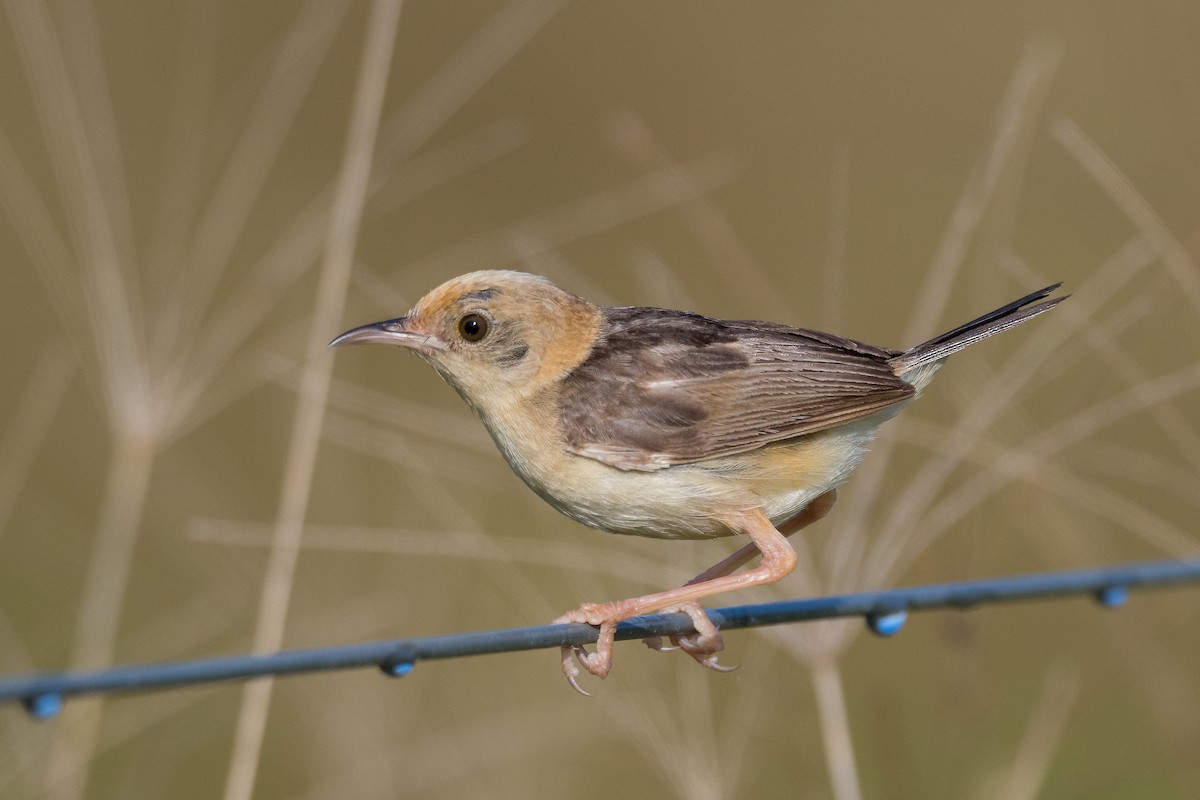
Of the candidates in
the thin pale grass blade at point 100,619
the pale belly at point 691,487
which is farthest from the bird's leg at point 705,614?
the thin pale grass blade at point 100,619

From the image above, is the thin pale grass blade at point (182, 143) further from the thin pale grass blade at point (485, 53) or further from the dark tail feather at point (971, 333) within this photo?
the dark tail feather at point (971, 333)

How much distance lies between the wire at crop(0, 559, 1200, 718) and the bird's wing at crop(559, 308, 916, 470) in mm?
723

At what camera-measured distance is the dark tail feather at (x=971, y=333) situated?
4.37 meters

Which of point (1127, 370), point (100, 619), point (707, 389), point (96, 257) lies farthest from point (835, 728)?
point (96, 257)

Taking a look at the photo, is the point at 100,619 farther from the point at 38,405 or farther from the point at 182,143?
the point at 38,405

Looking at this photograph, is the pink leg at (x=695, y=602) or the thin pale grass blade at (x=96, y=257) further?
the thin pale grass blade at (x=96, y=257)

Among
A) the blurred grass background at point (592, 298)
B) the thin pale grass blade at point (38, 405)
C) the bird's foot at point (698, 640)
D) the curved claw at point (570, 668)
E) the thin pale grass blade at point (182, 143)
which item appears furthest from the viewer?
the thin pale grass blade at point (38, 405)

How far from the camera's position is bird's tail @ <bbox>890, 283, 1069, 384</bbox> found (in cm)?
438

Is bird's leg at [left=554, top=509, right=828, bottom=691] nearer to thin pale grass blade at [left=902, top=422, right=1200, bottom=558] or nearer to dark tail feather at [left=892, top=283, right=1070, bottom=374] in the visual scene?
thin pale grass blade at [left=902, top=422, right=1200, bottom=558]

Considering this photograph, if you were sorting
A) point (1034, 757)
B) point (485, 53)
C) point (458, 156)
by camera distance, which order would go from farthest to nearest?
1. point (485, 53)
2. point (458, 156)
3. point (1034, 757)

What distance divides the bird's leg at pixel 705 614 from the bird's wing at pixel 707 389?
43 cm

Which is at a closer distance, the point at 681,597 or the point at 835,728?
the point at 681,597

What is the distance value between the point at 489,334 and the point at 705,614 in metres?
1.27

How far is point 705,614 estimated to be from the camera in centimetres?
353
